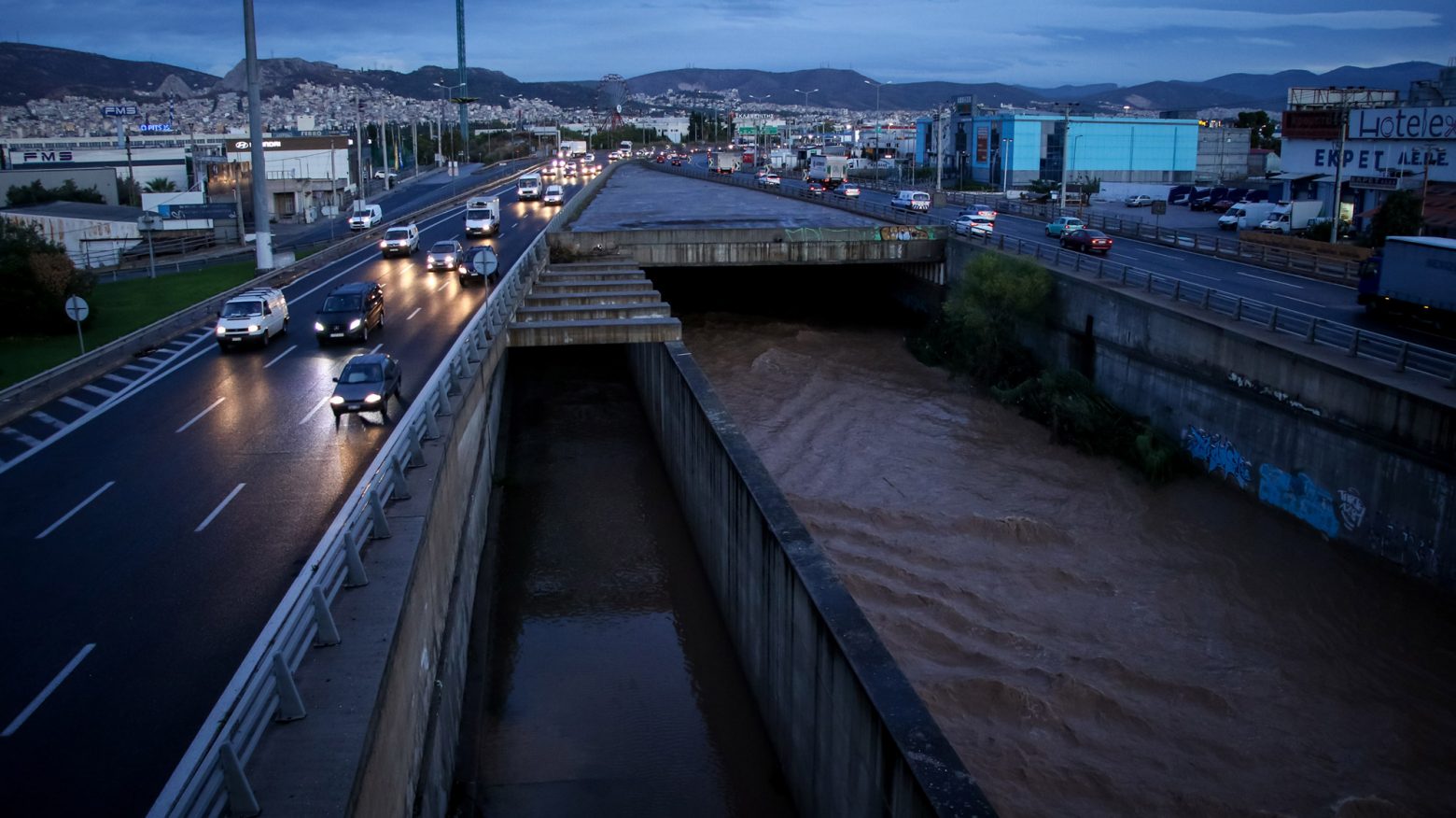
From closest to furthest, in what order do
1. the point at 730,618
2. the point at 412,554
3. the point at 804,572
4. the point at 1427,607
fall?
1. the point at 412,554
2. the point at 804,572
3. the point at 1427,607
4. the point at 730,618

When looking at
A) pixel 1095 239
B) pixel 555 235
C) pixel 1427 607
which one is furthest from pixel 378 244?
pixel 1427 607

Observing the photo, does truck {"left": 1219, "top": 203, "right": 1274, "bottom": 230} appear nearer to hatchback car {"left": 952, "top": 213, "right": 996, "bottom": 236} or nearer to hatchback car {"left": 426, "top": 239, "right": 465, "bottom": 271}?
hatchback car {"left": 952, "top": 213, "right": 996, "bottom": 236}

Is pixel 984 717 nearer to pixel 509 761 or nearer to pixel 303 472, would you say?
pixel 509 761

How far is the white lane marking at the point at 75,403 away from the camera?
22.4 metres

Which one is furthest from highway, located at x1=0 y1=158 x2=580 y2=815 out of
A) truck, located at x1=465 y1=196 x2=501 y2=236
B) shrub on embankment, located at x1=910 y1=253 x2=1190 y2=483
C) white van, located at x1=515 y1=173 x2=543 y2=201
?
white van, located at x1=515 y1=173 x2=543 y2=201

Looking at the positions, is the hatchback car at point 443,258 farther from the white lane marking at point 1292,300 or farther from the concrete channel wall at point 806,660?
the white lane marking at point 1292,300

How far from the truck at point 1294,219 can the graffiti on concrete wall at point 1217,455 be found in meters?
33.7

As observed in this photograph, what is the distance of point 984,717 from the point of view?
661 inches

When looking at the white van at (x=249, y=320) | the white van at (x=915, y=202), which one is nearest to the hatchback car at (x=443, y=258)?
the white van at (x=249, y=320)

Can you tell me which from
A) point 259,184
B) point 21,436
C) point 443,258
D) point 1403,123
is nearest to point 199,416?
point 21,436

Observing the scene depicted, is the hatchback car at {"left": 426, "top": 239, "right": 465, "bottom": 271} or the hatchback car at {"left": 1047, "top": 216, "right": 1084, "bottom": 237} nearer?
the hatchback car at {"left": 426, "top": 239, "right": 465, "bottom": 271}

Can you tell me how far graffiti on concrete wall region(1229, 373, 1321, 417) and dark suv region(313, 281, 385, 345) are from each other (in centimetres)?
2194

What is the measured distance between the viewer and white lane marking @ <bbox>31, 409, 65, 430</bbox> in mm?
21148

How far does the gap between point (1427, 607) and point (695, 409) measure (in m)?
14.0
